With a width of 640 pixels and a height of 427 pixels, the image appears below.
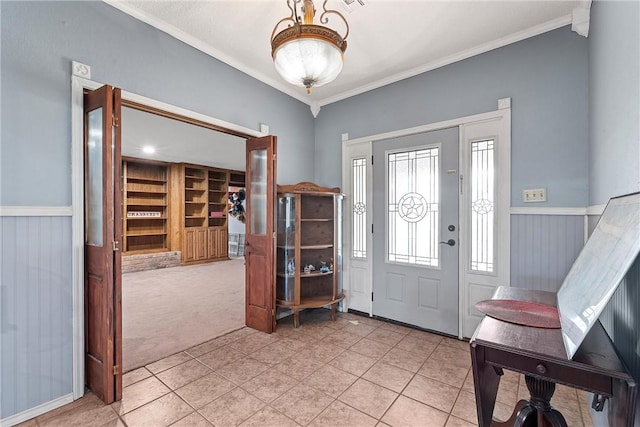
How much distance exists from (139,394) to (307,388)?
122 centimetres

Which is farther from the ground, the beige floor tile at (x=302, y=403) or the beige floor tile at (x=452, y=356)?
the beige floor tile at (x=302, y=403)

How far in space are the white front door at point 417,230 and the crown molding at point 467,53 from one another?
2.35 ft

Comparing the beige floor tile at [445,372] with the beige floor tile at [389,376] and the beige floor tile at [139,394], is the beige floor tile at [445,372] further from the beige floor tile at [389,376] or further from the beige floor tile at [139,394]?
the beige floor tile at [139,394]

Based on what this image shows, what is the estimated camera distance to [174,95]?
2676mm

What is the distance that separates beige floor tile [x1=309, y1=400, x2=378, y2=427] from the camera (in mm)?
1814

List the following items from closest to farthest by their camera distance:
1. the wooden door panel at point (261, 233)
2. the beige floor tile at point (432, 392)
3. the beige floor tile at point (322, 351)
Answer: the beige floor tile at point (432, 392) → the beige floor tile at point (322, 351) → the wooden door panel at point (261, 233)

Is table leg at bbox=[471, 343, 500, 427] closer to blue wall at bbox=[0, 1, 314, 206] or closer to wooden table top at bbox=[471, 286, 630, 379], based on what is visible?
wooden table top at bbox=[471, 286, 630, 379]

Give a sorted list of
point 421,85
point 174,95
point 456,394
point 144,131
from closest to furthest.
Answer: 1. point 456,394
2. point 174,95
3. point 421,85
4. point 144,131

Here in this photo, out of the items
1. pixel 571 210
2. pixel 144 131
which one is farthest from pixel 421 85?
pixel 144 131

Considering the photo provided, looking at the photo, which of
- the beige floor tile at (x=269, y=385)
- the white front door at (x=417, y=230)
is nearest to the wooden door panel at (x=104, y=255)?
the beige floor tile at (x=269, y=385)

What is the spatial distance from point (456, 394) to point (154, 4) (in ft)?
12.4

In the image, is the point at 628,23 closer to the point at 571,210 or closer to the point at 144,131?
the point at 571,210

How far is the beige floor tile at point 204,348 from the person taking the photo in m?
2.76

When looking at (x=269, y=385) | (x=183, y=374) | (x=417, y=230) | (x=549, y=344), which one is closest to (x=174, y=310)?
(x=183, y=374)
